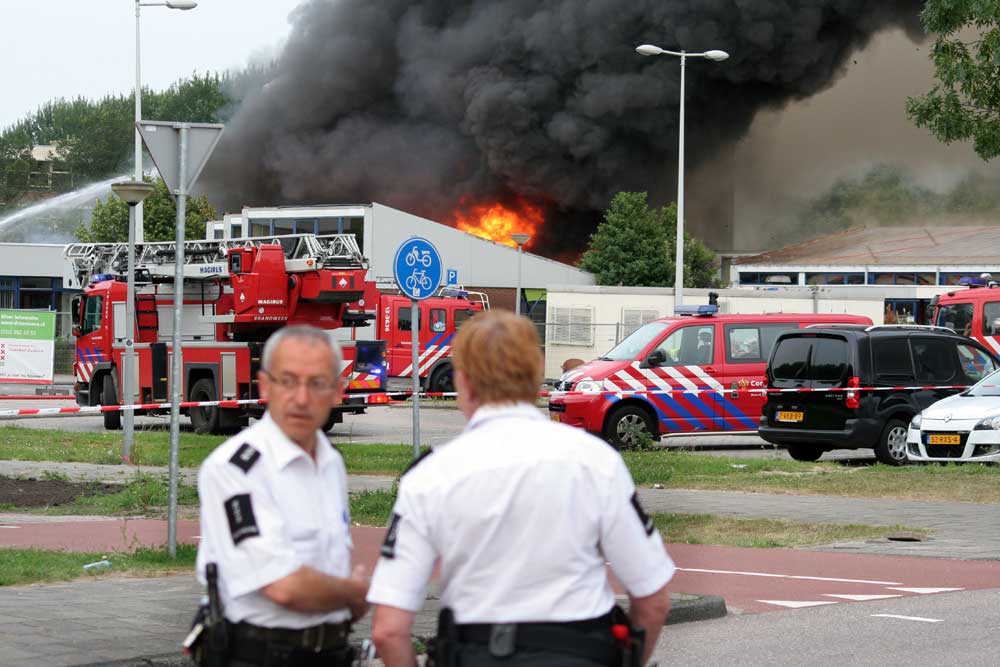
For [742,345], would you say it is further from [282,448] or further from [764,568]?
[282,448]

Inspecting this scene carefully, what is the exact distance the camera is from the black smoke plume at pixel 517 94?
51844mm

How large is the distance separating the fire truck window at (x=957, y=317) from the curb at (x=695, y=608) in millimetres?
17882

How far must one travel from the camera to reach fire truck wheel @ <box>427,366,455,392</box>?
30516 millimetres

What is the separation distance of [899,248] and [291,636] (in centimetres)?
5032

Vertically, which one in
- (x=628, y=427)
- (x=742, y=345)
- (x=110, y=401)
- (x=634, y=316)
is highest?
(x=634, y=316)

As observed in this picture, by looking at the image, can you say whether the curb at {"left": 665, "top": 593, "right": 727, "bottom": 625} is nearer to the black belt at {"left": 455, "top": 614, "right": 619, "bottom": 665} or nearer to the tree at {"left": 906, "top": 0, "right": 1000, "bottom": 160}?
the black belt at {"left": 455, "top": 614, "right": 619, "bottom": 665}

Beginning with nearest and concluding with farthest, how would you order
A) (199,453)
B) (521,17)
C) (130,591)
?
(130,591) → (199,453) → (521,17)

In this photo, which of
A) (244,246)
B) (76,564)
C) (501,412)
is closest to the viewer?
(501,412)

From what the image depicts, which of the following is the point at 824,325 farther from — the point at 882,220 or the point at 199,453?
the point at 882,220

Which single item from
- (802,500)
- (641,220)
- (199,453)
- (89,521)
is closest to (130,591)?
(89,521)

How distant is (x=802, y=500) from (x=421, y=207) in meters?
45.0

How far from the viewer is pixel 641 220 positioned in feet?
158

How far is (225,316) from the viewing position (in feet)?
73.3

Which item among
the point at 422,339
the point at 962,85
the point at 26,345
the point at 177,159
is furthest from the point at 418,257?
the point at 422,339
